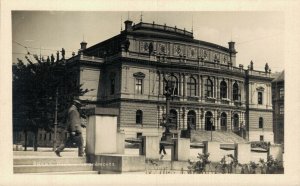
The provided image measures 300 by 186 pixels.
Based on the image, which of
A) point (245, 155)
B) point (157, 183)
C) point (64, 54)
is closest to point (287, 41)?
point (245, 155)

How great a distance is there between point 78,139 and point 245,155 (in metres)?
6.23

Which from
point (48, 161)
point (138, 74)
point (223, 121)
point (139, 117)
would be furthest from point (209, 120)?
point (48, 161)

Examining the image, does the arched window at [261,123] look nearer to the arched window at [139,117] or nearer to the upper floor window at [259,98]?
the upper floor window at [259,98]

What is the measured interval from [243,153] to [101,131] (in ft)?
19.3

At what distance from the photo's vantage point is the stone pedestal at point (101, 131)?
9.09m

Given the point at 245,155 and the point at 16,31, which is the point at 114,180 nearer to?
the point at 16,31

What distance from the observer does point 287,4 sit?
413 inches

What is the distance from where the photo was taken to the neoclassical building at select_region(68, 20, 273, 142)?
31.8 meters

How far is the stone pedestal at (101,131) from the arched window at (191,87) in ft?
83.4

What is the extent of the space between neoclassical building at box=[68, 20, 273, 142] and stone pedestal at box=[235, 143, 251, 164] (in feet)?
56.4

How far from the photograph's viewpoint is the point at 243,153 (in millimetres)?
13156

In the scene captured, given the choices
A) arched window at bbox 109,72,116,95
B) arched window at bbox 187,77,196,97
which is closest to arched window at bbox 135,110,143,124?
arched window at bbox 109,72,116,95

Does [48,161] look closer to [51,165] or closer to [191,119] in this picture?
[51,165]

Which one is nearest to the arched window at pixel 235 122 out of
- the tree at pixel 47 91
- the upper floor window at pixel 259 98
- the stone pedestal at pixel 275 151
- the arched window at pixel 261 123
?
the arched window at pixel 261 123
